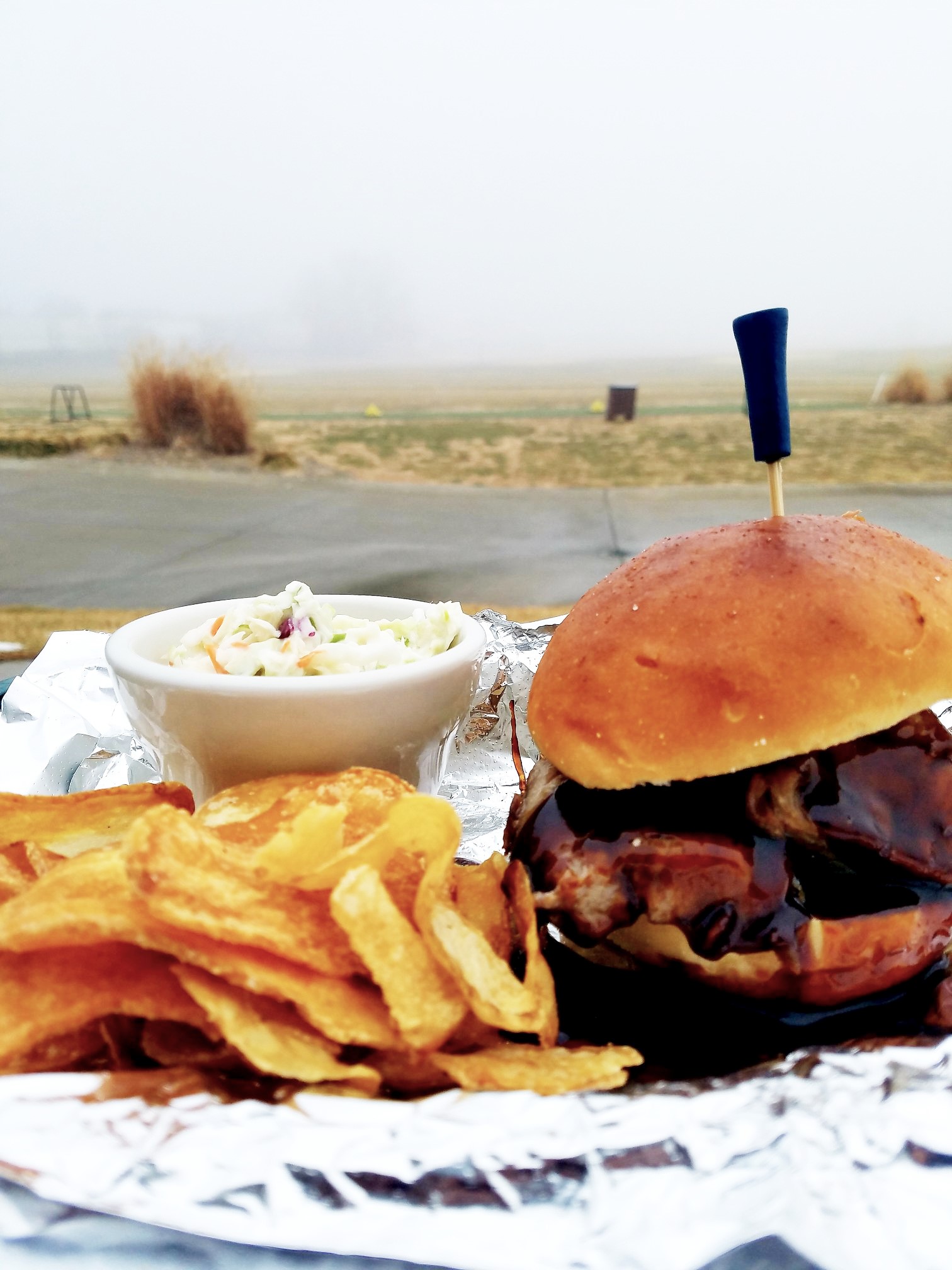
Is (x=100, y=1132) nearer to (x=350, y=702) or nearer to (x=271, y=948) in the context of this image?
(x=271, y=948)

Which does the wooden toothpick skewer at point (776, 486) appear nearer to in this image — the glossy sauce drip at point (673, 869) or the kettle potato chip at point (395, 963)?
the glossy sauce drip at point (673, 869)

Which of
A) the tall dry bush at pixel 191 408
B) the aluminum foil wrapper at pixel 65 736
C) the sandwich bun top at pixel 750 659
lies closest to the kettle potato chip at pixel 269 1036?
the sandwich bun top at pixel 750 659

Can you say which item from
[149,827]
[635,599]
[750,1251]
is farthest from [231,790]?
[750,1251]

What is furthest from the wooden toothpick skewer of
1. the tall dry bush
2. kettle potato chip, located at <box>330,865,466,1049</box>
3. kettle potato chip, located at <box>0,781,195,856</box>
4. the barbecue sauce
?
the tall dry bush

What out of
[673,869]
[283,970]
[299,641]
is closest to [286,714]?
[299,641]

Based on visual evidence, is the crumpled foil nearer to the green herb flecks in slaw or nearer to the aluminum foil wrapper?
the green herb flecks in slaw

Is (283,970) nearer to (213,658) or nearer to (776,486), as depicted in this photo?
(213,658)
